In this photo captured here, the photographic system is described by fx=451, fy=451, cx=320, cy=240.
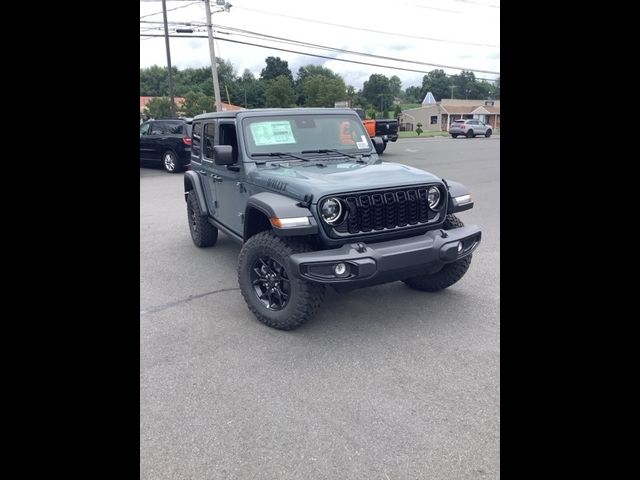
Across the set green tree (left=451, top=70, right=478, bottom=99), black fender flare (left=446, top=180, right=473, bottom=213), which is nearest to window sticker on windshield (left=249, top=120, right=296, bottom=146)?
black fender flare (left=446, top=180, right=473, bottom=213)

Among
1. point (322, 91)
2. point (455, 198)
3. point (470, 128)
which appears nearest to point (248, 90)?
point (322, 91)

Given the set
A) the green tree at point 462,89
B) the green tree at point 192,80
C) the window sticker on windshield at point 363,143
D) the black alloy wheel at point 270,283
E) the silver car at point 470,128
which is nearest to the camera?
the black alloy wheel at point 270,283

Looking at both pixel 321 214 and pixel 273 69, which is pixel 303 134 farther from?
pixel 273 69

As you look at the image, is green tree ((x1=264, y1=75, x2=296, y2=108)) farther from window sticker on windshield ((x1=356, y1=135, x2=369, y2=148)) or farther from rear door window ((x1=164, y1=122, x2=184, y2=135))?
window sticker on windshield ((x1=356, y1=135, x2=369, y2=148))

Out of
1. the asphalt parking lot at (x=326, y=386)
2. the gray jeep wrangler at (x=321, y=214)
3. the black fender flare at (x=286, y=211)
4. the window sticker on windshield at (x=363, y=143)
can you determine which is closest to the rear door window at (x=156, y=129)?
the gray jeep wrangler at (x=321, y=214)

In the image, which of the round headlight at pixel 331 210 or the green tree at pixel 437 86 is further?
the green tree at pixel 437 86

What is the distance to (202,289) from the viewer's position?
4.88 metres

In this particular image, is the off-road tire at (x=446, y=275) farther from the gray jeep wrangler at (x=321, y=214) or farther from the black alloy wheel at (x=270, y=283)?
the black alloy wheel at (x=270, y=283)

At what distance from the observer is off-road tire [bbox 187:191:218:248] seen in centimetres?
614

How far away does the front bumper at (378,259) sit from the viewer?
3.31 metres

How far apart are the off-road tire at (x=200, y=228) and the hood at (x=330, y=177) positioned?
6.83 feet

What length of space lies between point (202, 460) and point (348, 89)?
50.3 metres
